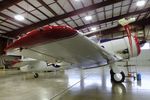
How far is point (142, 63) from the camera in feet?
66.6

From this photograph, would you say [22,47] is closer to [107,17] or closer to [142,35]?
[107,17]

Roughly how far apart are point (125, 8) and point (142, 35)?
8716 millimetres

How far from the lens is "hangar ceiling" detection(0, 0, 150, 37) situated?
1112 cm

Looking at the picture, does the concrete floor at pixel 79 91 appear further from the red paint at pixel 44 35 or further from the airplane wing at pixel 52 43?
the red paint at pixel 44 35

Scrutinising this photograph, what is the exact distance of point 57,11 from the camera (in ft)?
42.1

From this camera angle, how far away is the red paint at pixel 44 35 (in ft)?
7.49

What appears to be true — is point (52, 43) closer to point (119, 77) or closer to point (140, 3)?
point (119, 77)

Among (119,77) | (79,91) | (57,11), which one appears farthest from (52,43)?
(57,11)

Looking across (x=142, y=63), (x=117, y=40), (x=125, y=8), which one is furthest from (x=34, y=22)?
(x=142, y=63)

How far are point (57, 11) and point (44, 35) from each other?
1089cm

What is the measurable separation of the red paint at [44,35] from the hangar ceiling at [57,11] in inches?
251

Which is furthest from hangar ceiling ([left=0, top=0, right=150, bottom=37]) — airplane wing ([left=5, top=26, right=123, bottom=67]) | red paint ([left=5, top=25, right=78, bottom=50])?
red paint ([left=5, top=25, right=78, bottom=50])

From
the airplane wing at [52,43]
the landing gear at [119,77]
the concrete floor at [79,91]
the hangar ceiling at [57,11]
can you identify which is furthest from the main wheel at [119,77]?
the hangar ceiling at [57,11]

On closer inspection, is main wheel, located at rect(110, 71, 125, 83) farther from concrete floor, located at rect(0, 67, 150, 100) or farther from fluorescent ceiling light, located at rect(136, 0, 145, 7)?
fluorescent ceiling light, located at rect(136, 0, 145, 7)
